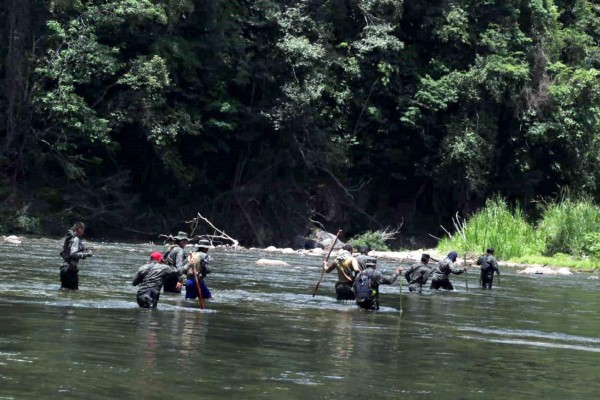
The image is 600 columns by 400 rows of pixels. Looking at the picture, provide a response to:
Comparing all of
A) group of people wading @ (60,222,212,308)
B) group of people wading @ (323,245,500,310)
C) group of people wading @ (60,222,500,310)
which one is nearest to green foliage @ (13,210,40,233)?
group of people wading @ (60,222,500,310)

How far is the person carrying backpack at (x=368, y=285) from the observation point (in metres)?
23.4

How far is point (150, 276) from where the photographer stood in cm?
2133

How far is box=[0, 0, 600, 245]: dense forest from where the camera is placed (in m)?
49.1

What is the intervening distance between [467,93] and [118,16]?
635 inches

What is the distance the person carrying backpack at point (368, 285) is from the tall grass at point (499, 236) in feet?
79.5

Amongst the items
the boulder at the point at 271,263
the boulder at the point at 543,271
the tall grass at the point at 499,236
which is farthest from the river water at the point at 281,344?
the tall grass at the point at 499,236

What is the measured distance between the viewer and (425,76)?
2222 inches

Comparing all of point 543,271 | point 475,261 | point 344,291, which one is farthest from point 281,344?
point 475,261

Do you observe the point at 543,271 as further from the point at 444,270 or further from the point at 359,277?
the point at 359,277

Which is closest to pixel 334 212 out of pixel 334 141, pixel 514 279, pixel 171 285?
pixel 334 141

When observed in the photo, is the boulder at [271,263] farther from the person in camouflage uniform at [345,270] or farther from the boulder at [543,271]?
the person in camouflage uniform at [345,270]

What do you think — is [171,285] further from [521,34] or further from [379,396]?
[521,34]

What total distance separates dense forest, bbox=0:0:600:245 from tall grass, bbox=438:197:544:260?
5648mm

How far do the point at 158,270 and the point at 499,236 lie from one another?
28.6 m
